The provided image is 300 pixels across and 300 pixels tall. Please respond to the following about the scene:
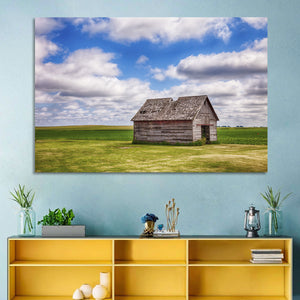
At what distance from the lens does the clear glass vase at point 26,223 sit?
3303 mm

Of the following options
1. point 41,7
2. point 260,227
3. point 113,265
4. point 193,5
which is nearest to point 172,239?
point 113,265

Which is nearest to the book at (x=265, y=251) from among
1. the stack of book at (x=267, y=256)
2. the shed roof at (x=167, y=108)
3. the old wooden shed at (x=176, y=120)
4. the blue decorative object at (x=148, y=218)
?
the stack of book at (x=267, y=256)

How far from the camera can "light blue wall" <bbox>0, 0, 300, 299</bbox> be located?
3.45m

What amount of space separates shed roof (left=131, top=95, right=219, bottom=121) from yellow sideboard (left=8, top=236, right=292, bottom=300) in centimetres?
98

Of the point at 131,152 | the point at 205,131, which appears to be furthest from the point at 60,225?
the point at 205,131

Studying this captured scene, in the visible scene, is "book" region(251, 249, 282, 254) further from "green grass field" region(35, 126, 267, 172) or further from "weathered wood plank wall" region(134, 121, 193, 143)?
"weathered wood plank wall" region(134, 121, 193, 143)

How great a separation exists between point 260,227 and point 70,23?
2176 millimetres

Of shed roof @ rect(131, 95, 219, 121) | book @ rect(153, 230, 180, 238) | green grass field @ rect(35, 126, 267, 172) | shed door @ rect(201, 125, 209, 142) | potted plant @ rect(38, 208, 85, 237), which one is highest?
shed roof @ rect(131, 95, 219, 121)

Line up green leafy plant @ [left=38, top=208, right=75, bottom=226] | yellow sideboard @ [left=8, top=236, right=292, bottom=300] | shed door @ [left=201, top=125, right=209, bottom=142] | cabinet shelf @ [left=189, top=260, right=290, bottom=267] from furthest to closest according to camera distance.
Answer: shed door @ [left=201, top=125, right=209, bottom=142]
yellow sideboard @ [left=8, top=236, right=292, bottom=300]
green leafy plant @ [left=38, top=208, right=75, bottom=226]
cabinet shelf @ [left=189, top=260, right=290, bottom=267]

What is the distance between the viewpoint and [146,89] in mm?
3508

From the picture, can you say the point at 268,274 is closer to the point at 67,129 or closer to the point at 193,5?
the point at 67,129

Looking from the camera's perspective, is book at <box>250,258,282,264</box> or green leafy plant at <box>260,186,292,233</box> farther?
green leafy plant at <box>260,186,292,233</box>

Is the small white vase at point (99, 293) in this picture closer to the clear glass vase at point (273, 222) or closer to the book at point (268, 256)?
the book at point (268, 256)

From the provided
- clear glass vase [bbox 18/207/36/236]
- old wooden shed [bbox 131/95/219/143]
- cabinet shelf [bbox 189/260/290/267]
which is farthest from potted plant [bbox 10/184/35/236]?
cabinet shelf [bbox 189/260/290/267]
